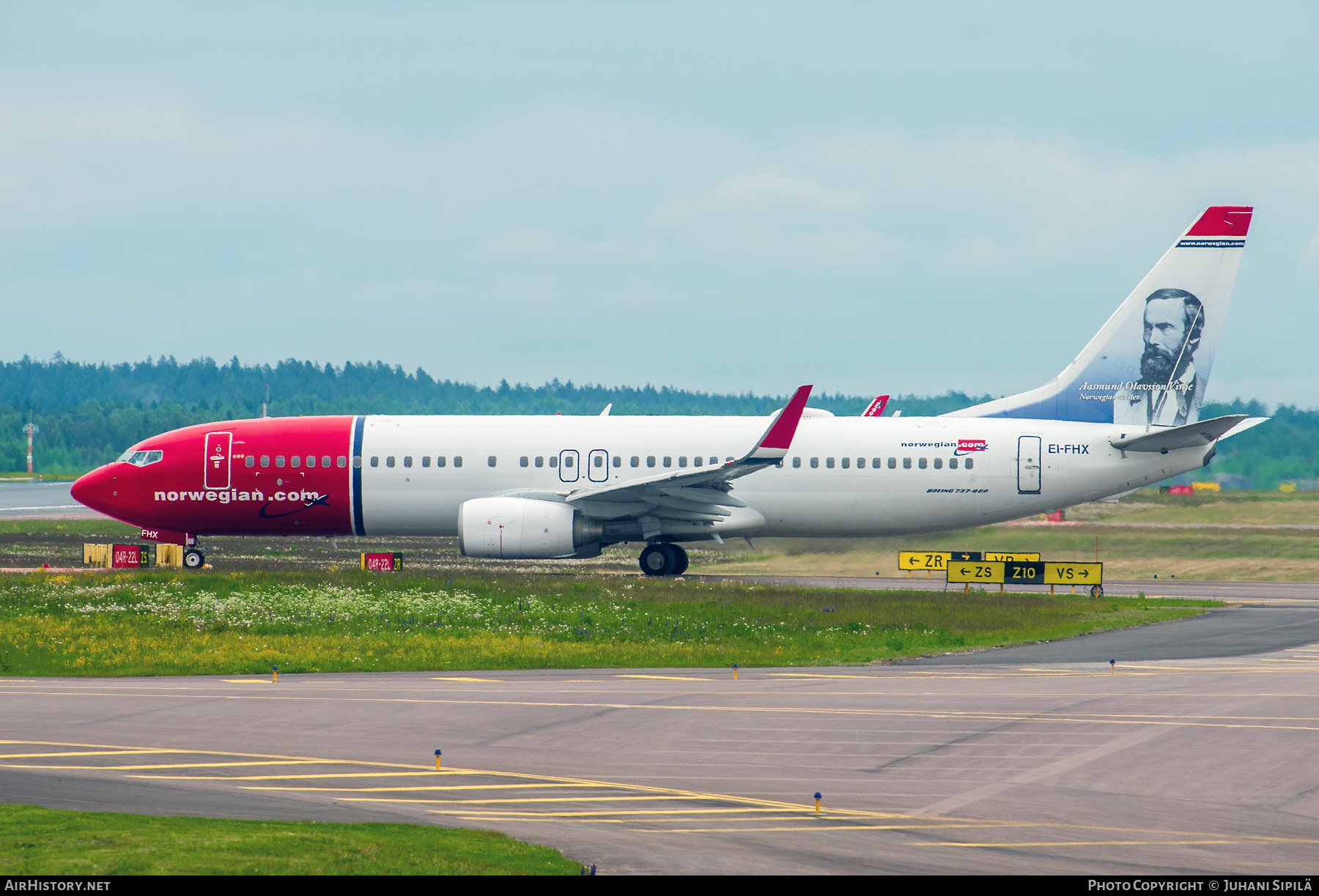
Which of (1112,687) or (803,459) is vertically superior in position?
(803,459)

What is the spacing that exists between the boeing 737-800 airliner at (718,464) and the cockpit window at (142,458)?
0.09 metres

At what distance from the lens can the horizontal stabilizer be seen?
39406 mm

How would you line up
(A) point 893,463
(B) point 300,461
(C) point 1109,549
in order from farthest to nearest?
(C) point 1109,549 → (A) point 893,463 → (B) point 300,461

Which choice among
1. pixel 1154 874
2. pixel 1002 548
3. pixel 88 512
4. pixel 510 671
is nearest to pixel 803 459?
pixel 1002 548

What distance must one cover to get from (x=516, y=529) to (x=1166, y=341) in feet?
69.0

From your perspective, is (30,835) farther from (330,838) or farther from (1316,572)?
(1316,572)

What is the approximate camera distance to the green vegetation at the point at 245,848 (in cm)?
1209

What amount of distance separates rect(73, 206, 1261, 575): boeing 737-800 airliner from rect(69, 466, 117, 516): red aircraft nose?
2.5 inches

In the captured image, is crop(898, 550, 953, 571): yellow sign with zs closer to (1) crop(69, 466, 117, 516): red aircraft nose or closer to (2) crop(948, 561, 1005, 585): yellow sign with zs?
(2) crop(948, 561, 1005, 585): yellow sign with zs

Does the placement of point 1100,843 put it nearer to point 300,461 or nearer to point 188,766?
point 188,766

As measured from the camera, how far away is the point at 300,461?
135 feet

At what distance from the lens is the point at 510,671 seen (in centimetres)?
2630

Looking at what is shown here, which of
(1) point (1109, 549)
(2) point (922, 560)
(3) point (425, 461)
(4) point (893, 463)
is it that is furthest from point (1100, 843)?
(1) point (1109, 549)
